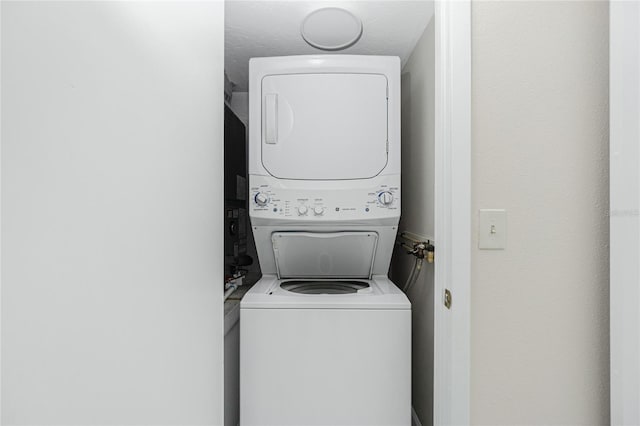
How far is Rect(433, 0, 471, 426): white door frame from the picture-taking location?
99 cm

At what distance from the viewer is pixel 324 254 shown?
187cm

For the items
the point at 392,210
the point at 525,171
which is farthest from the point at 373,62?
the point at 525,171

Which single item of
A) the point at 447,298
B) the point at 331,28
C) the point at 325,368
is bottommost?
the point at 325,368

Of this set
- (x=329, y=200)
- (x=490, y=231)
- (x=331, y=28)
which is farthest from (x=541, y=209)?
(x=331, y=28)

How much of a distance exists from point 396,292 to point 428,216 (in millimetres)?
382

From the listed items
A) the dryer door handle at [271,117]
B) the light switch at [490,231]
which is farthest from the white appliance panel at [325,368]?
the dryer door handle at [271,117]

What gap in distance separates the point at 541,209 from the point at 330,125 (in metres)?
0.99

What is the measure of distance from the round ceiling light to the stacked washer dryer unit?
17 cm

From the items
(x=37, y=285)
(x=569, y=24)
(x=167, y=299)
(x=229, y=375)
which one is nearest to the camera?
(x=37, y=285)

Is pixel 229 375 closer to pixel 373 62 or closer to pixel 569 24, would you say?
pixel 373 62

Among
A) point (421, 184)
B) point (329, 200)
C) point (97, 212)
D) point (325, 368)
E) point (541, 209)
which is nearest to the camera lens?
point (97, 212)

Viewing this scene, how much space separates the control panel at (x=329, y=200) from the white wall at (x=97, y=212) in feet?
3.28

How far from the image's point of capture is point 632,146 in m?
0.88

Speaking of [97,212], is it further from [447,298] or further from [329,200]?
[329,200]
